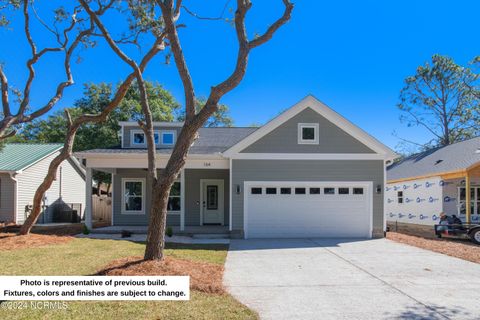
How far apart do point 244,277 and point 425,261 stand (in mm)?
5179

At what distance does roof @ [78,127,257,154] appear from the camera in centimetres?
1578

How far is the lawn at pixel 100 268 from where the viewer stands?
516 cm

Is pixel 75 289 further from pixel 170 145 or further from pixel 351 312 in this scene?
pixel 170 145

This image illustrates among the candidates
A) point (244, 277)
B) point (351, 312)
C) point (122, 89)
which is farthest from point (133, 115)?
point (351, 312)

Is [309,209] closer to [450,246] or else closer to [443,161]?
[450,246]

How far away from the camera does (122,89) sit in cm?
1127

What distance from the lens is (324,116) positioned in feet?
48.3

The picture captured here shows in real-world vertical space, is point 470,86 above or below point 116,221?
above

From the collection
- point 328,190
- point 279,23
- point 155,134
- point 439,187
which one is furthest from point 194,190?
point 439,187

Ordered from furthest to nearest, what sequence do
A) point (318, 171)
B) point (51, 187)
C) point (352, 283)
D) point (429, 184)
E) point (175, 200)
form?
1. point (51, 187)
2. point (429, 184)
3. point (175, 200)
4. point (318, 171)
5. point (352, 283)

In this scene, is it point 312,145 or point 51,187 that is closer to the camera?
point 312,145

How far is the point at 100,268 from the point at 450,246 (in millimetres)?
11212

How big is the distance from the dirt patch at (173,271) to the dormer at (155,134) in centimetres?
1012

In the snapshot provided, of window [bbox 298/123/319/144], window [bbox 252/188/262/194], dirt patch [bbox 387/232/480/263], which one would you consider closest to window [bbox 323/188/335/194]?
window [bbox 298/123/319/144]
